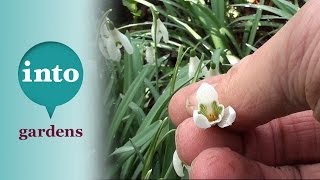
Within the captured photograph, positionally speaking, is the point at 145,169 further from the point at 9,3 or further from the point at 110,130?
the point at 9,3

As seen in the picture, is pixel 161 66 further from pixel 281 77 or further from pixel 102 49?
pixel 281 77

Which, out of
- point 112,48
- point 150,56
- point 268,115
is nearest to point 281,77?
point 268,115

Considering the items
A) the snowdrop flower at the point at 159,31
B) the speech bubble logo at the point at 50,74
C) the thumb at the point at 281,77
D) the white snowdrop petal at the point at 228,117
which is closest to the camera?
the thumb at the point at 281,77

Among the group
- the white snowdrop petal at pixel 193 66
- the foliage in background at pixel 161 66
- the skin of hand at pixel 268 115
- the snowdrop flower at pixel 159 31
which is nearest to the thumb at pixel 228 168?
the skin of hand at pixel 268 115

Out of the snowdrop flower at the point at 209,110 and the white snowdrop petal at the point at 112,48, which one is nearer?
the snowdrop flower at the point at 209,110

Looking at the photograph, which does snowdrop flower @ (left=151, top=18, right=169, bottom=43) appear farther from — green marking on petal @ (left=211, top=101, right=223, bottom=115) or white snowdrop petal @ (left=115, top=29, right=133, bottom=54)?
green marking on petal @ (left=211, top=101, right=223, bottom=115)

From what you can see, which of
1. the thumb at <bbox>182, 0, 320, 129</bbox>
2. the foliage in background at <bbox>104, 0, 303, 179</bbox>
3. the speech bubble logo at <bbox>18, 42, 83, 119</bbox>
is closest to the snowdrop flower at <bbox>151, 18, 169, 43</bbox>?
the foliage in background at <bbox>104, 0, 303, 179</bbox>

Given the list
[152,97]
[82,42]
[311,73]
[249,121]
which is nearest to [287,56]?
[311,73]

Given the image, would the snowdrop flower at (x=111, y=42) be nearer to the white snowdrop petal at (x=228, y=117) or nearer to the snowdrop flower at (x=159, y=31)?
the snowdrop flower at (x=159, y=31)
